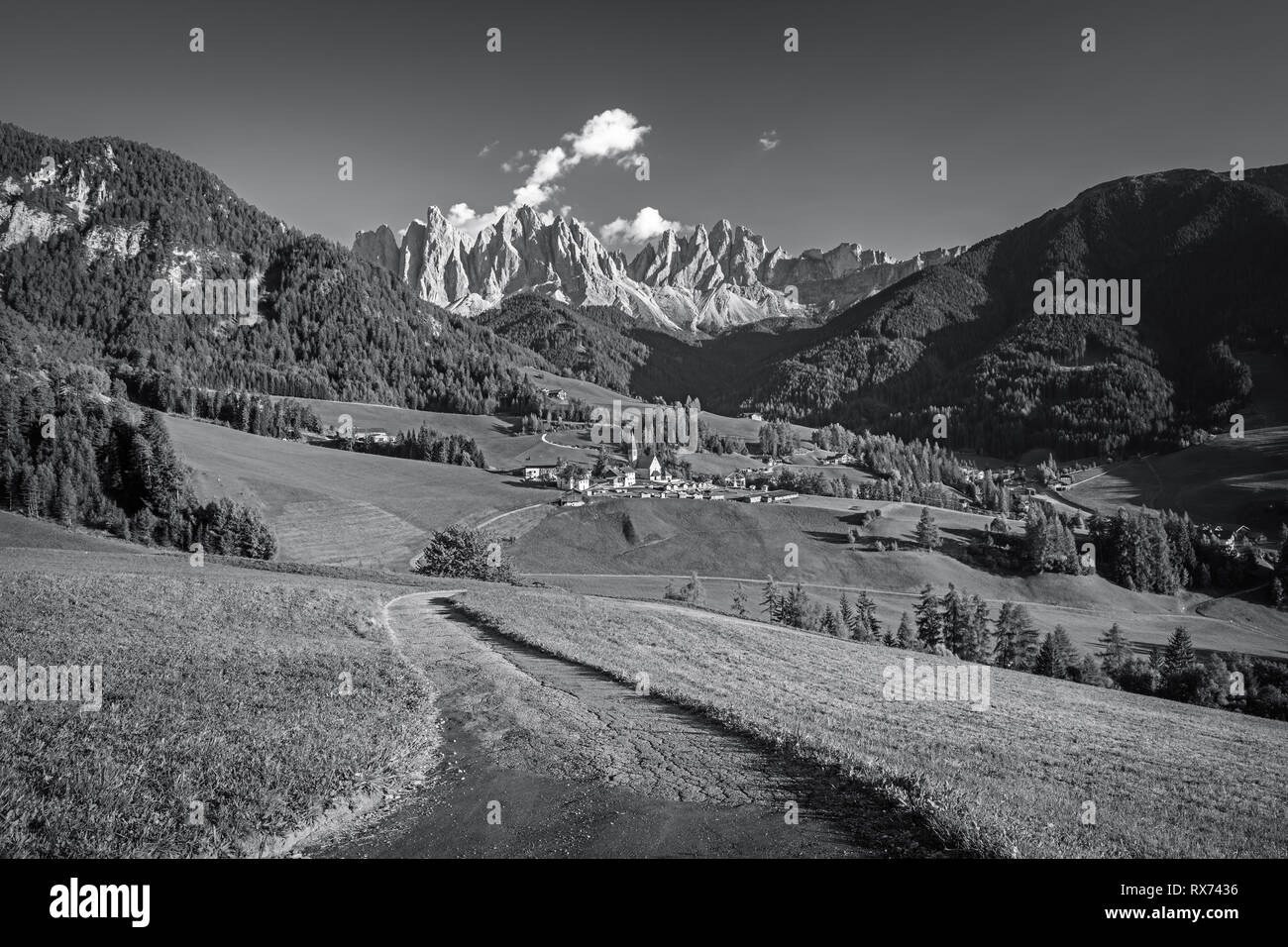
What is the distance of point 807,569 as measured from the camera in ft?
434

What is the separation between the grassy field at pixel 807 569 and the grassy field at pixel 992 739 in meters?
70.2

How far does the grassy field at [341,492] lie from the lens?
4045 inches

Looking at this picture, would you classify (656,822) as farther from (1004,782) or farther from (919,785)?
(1004,782)

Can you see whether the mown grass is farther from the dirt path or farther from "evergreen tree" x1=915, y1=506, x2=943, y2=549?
"evergreen tree" x1=915, y1=506, x2=943, y2=549

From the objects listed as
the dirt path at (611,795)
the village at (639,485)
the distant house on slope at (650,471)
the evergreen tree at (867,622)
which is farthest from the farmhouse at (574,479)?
the dirt path at (611,795)

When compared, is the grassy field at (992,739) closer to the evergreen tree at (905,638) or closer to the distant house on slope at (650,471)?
the evergreen tree at (905,638)

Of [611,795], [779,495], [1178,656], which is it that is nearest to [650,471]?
[779,495]

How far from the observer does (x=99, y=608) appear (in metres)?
24.9

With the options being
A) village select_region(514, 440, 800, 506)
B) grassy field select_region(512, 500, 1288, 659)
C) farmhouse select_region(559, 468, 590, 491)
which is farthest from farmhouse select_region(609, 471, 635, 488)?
grassy field select_region(512, 500, 1288, 659)

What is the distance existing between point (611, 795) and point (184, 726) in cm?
956

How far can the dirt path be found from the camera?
407 inches

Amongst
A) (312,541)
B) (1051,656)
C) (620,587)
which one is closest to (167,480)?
(312,541)

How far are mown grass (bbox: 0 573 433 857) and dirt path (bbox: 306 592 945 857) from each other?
1.51 metres
